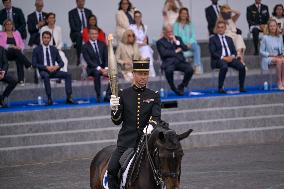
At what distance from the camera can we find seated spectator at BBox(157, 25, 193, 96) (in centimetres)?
2270

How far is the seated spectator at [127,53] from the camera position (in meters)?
23.1

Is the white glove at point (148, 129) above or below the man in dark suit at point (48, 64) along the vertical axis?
below

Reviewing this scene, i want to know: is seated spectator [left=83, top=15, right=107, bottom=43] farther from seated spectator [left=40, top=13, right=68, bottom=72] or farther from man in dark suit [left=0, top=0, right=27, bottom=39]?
man in dark suit [left=0, top=0, right=27, bottom=39]

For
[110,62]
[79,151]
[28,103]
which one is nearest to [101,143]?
[79,151]

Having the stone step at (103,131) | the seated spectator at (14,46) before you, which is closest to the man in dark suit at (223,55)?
the stone step at (103,131)

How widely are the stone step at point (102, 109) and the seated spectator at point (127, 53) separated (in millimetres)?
1927

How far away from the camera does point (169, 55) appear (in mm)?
22875

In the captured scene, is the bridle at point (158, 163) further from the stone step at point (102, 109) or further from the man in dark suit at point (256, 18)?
the man in dark suit at point (256, 18)

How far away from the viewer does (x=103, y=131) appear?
829 inches

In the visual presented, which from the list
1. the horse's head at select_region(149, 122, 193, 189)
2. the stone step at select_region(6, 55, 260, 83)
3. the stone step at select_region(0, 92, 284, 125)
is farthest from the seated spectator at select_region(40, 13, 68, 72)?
the horse's head at select_region(149, 122, 193, 189)

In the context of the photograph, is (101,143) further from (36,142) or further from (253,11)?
(253,11)

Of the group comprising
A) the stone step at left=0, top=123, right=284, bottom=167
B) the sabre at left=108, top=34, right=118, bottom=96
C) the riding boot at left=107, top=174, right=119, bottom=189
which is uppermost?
the sabre at left=108, top=34, right=118, bottom=96

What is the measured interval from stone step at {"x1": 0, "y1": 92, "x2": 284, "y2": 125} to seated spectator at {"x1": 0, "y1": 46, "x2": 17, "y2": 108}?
3.06 feet

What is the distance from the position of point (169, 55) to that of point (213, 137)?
97.5 inches
